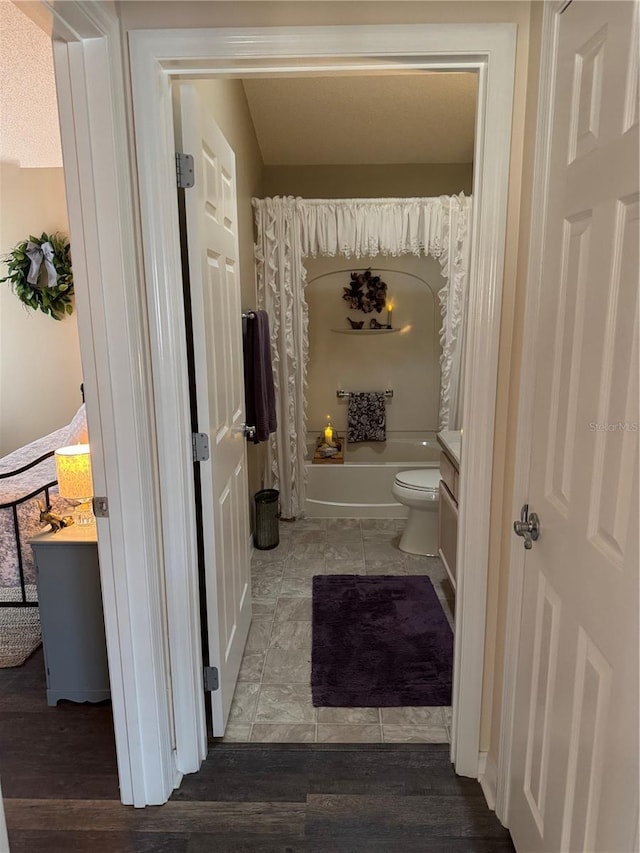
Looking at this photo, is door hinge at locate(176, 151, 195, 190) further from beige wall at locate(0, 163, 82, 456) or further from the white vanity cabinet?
beige wall at locate(0, 163, 82, 456)

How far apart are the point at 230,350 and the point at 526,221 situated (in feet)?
3.83

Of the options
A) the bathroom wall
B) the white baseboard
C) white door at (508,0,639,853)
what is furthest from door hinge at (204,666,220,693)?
the bathroom wall

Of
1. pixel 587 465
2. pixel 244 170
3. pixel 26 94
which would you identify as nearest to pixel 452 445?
pixel 587 465

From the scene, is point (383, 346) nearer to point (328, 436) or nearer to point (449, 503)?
point (328, 436)

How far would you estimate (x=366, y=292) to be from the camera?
485 centimetres

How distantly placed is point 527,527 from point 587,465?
353mm

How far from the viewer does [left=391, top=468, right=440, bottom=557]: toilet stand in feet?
11.0

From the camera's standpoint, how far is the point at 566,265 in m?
1.21

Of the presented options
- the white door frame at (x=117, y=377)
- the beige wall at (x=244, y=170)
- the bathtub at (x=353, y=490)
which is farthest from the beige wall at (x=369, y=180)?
the white door frame at (x=117, y=377)

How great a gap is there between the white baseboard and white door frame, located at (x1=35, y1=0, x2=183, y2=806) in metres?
0.98

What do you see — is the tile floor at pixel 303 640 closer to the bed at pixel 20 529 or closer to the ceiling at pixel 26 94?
the bed at pixel 20 529

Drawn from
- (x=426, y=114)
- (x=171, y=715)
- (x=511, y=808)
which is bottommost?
(x=511, y=808)

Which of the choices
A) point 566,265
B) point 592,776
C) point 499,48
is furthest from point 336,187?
point 592,776

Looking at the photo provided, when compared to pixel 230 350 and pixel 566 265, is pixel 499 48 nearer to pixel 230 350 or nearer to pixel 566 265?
pixel 566 265
